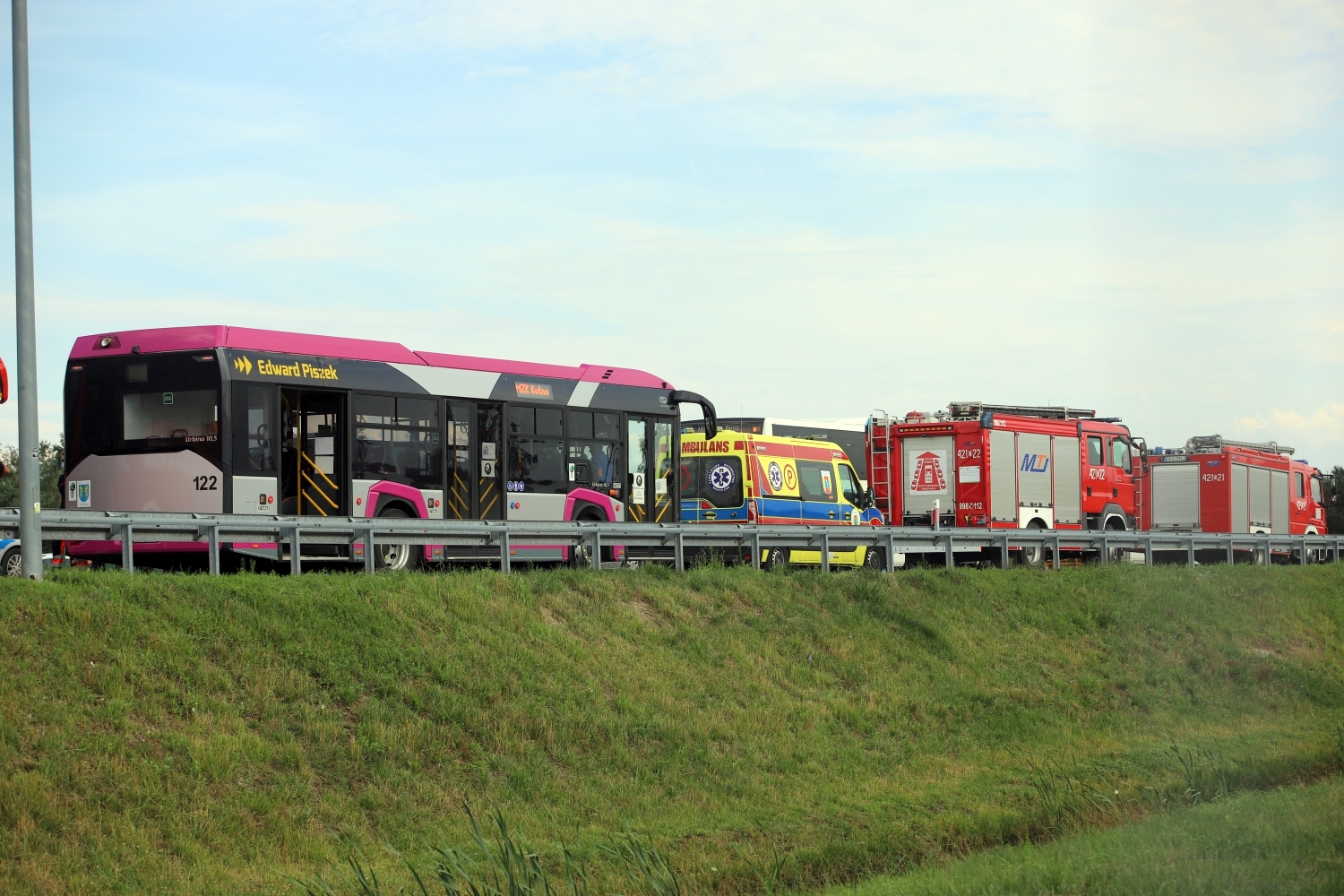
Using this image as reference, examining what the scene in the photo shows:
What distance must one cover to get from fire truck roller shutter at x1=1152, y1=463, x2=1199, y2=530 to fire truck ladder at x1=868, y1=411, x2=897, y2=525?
35.1 feet

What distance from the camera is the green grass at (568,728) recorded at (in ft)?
33.4

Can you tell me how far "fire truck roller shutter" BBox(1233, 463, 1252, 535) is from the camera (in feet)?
120

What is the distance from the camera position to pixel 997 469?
3008 centimetres

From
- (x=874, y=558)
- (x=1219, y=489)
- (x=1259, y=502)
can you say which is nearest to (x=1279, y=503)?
(x=1259, y=502)

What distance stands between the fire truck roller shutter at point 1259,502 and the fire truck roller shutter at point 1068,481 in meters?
8.43

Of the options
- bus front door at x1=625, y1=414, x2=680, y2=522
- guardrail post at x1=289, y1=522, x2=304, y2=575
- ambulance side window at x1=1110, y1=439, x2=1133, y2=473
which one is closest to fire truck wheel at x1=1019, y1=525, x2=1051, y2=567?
ambulance side window at x1=1110, y1=439, x2=1133, y2=473

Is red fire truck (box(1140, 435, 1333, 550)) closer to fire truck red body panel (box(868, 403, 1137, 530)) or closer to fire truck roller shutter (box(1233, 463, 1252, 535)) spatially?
fire truck roller shutter (box(1233, 463, 1252, 535))

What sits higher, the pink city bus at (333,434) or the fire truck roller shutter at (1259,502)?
the pink city bus at (333,434)

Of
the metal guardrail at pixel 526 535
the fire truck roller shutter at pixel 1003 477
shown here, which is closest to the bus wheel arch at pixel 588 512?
the metal guardrail at pixel 526 535

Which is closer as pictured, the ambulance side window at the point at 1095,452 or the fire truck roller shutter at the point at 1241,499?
the ambulance side window at the point at 1095,452

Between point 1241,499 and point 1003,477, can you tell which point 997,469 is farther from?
point 1241,499

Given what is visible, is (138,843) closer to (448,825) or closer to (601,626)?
(448,825)

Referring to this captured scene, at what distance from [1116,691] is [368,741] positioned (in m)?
11.9

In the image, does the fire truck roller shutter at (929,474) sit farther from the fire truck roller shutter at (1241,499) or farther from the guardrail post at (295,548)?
the guardrail post at (295,548)
